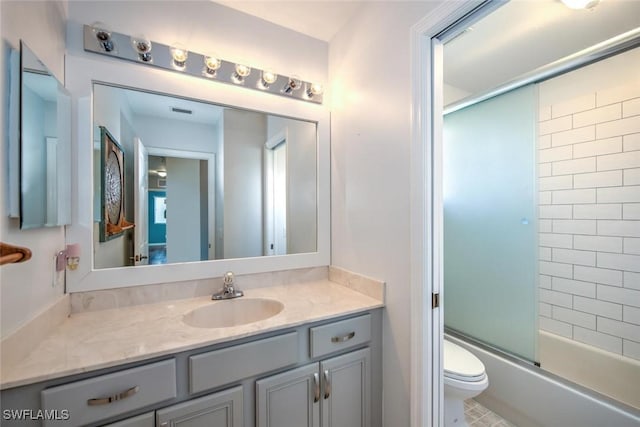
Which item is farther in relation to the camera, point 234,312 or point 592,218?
point 592,218

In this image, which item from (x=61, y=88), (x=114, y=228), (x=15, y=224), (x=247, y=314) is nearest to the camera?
(x=15, y=224)

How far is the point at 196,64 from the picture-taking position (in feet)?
4.66

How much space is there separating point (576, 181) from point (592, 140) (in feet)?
0.97

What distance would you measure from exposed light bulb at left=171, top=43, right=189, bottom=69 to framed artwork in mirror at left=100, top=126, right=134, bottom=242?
483 mm

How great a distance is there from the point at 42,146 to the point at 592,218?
10.1 feet

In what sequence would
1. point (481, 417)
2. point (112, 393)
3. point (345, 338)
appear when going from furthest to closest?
point (481, 417) → point (345, 338) → point (112, 393)

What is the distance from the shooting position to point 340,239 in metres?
1.71

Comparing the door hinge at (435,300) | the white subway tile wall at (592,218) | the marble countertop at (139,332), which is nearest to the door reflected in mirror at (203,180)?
the marble countertop at (139,332)

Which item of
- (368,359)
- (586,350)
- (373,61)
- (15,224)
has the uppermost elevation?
(373,61)

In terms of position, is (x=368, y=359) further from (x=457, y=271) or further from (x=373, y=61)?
(x=373, y=61)

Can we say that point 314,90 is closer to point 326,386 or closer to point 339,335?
point 339,335

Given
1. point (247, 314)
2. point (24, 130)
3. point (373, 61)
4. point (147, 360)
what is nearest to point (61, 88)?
point (24, 130)

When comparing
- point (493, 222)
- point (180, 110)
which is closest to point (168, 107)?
point (180, 110)

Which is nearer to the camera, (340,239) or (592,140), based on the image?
(340,239)
